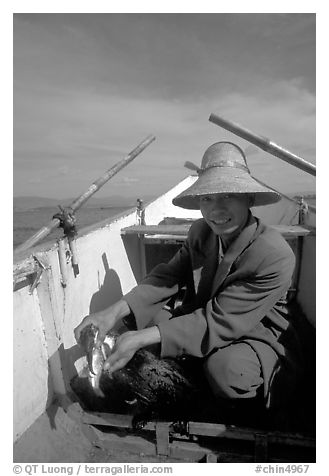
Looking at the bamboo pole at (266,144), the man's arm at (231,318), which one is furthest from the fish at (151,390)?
the bamboo pole at (266,144)

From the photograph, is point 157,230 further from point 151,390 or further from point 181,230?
point 151,390

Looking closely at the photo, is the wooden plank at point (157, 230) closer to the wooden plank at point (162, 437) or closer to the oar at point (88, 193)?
the oar at point (88, 193)

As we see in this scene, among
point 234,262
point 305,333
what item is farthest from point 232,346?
point 305,333

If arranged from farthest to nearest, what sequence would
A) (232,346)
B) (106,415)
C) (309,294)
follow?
(309,294), (106,415), (232,346)

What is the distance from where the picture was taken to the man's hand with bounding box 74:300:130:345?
1995mm

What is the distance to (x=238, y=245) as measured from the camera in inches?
77.5

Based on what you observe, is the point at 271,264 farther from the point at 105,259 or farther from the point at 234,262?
the point at 105,259

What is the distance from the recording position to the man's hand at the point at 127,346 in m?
1.80

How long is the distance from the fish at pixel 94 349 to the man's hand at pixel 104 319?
27mm

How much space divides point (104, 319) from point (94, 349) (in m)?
0.26

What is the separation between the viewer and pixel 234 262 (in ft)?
6.52

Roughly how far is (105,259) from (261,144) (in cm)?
186

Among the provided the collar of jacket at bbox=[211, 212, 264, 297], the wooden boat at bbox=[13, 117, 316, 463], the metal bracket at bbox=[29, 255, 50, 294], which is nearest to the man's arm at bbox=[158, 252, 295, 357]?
the collar of jacket at bbox=[211, 212, 264, 297]

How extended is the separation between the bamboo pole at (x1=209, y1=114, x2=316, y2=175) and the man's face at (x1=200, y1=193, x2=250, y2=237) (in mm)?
1165
